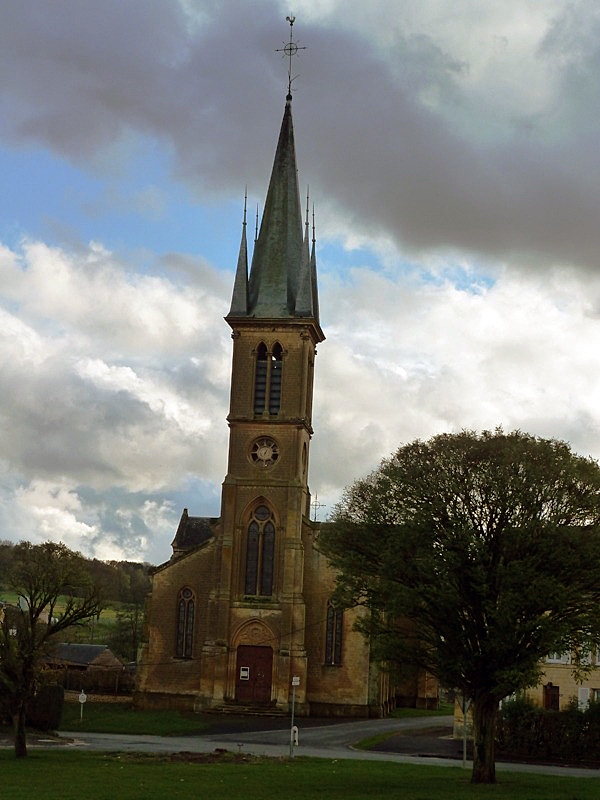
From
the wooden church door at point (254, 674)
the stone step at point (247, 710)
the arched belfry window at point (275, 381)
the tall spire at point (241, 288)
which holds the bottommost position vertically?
the stone step at point (247, 710)

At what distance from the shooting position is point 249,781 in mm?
30953

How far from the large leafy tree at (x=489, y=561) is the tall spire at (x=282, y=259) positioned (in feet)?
119

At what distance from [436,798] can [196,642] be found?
138 ft

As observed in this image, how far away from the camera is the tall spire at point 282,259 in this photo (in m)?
70.4

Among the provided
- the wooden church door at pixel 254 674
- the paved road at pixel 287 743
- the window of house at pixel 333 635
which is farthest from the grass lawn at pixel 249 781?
the window of house at pixel 333 635

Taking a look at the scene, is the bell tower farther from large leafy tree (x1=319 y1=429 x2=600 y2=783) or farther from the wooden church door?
large leafy tree (x1=319 y1=429 x2=600 y2=783)

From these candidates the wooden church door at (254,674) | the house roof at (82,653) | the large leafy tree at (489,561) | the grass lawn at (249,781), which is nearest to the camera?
the grass lawn at (249,781)

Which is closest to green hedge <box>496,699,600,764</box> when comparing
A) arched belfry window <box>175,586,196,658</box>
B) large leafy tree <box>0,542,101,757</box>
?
large leafy tree <box>0,542,101,757</box>

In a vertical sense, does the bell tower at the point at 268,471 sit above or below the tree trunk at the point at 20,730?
above

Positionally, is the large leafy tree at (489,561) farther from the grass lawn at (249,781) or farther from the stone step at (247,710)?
the stone step at (247,710)

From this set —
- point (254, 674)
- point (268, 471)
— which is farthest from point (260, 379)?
point (254, 674)

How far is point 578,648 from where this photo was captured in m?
36.6

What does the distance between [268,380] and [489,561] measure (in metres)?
36.9

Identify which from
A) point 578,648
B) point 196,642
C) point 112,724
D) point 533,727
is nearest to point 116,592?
point 196,642
